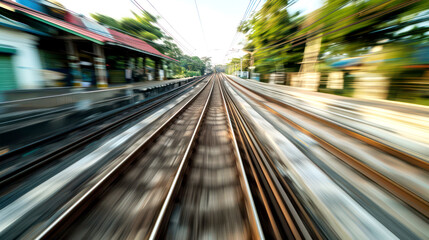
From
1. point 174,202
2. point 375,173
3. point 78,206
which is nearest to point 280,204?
point 174,202

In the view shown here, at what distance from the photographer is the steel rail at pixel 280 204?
1.60m

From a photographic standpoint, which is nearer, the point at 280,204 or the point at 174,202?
the point at 280,204

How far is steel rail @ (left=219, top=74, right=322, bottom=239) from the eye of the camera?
1.60 meters

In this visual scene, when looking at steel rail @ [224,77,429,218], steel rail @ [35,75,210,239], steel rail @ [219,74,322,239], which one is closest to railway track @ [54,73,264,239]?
steel rail @ [35,75,210,239]

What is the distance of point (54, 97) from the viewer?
558cm

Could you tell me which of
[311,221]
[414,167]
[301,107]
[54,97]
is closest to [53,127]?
[54,97]

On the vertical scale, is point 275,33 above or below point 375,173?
above

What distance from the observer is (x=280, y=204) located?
6.40 ft

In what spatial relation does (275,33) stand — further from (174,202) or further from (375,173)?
(174,202)

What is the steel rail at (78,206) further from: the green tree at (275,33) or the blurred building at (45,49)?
the green tree at (275,33)

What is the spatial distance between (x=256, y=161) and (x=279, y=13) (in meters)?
17.5

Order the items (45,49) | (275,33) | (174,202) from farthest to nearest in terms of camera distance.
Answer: (275,33), (45,49), (174,202)

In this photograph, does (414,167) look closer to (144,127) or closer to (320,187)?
(320,187)

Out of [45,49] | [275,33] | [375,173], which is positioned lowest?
[375,173]
